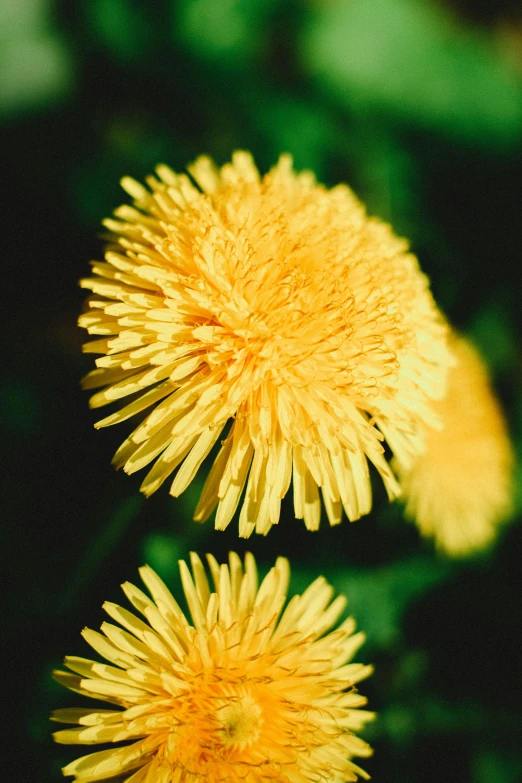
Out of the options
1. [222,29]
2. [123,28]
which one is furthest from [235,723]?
[222,29]

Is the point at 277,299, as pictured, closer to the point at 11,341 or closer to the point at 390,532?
the point at 390,532

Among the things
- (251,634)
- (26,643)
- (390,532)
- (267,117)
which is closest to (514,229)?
(267,117)

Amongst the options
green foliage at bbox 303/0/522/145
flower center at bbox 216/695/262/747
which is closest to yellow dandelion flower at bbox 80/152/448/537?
flower center at bbox 216/695/262/747

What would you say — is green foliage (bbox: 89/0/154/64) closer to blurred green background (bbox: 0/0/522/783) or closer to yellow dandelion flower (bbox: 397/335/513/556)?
blurred green background (bbox: 0/0/522/783)

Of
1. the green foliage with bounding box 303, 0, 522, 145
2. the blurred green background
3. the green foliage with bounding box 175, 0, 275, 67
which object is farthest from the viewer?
the green foliage with bounding box 303, 0, 522, 145

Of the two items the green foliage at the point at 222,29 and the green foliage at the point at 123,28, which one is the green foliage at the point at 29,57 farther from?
the green foliage at the point at 222,29
